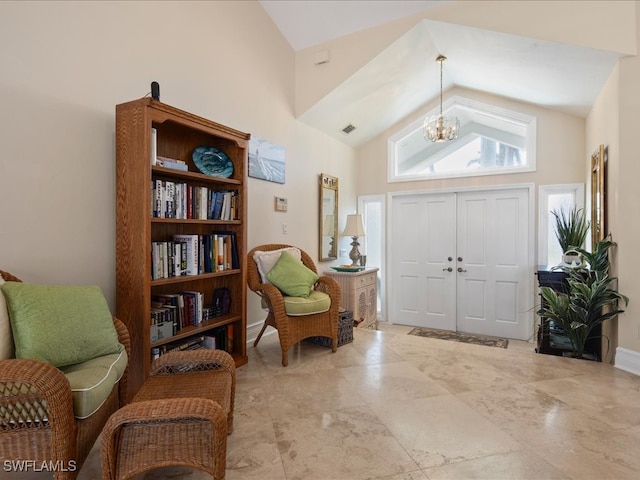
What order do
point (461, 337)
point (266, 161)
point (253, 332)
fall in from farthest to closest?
point (461, 337), point (266, 161), point (253, 332)

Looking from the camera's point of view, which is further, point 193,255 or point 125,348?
point 193,255

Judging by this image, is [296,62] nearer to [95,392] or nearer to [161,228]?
[161,228]

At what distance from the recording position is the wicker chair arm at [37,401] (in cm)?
127

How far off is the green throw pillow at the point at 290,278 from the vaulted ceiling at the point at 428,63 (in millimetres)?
1932

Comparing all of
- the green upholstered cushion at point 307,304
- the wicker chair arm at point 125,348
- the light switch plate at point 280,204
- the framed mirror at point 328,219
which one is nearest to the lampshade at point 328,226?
the framed mirror at point 328,219

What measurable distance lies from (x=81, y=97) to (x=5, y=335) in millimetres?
1439

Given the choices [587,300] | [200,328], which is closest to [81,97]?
[200,328]

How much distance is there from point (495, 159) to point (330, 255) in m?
2.53

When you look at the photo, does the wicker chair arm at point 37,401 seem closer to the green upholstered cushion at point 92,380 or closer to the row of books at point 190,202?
the green upholstered cushion at point 92,380

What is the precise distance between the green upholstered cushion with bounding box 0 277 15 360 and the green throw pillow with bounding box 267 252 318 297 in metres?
1.81

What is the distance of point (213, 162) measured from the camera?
289cm

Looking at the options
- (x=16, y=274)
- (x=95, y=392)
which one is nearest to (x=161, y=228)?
(x=16, y=274)

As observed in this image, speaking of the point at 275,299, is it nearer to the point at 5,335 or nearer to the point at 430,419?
the point at 430,419

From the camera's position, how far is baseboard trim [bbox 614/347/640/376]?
2690 millimetres
